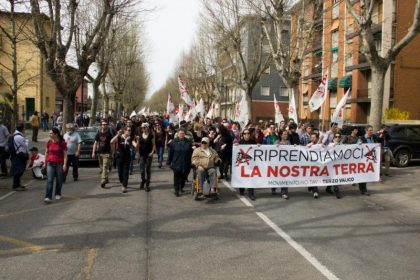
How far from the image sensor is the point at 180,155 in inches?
417

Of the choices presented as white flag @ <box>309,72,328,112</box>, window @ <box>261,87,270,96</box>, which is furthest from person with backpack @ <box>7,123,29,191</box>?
window @ <box>261,87,270,96</box>

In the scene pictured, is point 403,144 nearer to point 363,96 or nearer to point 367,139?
point 367,139

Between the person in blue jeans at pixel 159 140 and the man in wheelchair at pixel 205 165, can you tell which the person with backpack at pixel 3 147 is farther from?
the man in wheelchair at pixel 205 165

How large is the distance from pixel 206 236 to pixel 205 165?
3.31m

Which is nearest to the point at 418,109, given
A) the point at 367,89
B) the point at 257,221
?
the point at 367,89

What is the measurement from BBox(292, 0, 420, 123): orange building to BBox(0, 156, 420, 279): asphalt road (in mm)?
19460

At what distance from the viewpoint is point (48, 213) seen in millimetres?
8531

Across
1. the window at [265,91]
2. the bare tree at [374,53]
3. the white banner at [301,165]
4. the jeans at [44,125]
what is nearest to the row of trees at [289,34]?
the bare tree at [374,53]

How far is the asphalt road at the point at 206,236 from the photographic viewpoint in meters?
5.42

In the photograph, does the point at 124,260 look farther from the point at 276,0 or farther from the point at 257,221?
the point at 276,0

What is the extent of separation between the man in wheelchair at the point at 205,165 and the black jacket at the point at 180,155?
0.44 m

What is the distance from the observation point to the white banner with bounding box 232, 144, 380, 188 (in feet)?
34.6

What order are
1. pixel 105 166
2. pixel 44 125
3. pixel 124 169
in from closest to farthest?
pixel 124 169 → pixel 105 166 → pixel 44 125

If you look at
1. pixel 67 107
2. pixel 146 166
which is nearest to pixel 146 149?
pixel 146 166
